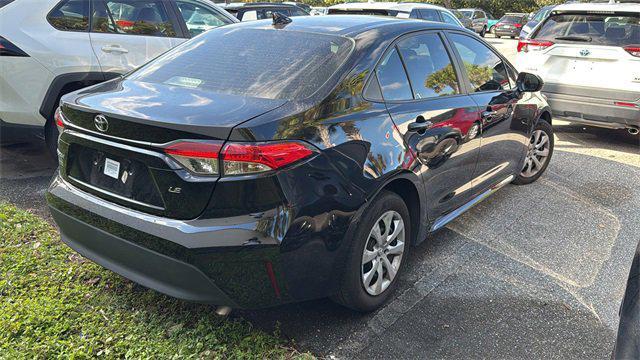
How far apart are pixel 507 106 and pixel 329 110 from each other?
2.25 m

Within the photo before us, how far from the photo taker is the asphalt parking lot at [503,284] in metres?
2.71

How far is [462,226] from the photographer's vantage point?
4176 mm

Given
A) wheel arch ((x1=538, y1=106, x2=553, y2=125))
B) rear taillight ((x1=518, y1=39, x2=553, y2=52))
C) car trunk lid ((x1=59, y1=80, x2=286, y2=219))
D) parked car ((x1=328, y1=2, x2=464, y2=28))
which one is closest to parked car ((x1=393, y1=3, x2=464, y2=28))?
parked car ((x1=328, y1=2, x2=464, y2=28))

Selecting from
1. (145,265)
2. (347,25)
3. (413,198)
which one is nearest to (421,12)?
(347,25)

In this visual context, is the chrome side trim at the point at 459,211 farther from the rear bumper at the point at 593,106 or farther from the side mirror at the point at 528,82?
the rear bumper at the point at 593,106

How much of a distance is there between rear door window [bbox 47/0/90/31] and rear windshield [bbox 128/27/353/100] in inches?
80.2

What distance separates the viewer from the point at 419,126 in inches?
119

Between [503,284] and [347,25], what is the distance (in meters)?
1.97

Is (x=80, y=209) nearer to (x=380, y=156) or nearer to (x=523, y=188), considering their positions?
(x=380, y=156)

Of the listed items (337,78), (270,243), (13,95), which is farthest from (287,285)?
(13,95)

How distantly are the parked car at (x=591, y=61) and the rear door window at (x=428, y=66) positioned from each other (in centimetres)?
331

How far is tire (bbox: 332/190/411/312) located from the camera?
263 cm

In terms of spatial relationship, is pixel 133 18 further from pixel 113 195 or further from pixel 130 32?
pixel 113 195

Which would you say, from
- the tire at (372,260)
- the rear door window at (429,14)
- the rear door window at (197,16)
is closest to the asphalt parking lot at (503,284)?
the tire at (372,260)
